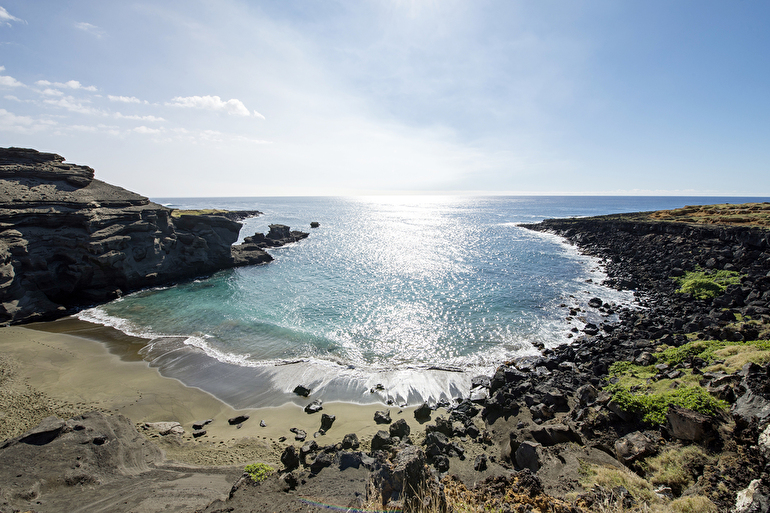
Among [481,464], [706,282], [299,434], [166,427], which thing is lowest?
[166,427]

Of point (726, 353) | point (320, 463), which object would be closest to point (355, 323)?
point (320, 463)

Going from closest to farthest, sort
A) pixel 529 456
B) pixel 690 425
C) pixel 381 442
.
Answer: pixel 690 425 → pixel 529 456 → pixel 381 442

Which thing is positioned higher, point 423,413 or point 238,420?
point 423,413

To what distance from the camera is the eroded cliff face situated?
25.8 m

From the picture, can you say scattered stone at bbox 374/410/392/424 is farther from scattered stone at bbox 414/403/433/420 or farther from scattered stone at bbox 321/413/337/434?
scattered stone at bbox 321/413/337/434

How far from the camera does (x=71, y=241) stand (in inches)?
1142

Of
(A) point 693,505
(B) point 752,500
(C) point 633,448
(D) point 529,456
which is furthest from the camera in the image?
(D) point 529,456

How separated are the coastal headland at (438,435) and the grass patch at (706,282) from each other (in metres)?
Result: 3.51

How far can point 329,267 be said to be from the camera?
45406 mm

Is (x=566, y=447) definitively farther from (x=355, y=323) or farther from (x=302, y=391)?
(x=355, y=323)

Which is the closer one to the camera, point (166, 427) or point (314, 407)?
point (166, 427)

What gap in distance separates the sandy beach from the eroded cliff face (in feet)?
32.1

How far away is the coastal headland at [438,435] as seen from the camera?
7.44 meters

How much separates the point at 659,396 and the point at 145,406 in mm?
21697
